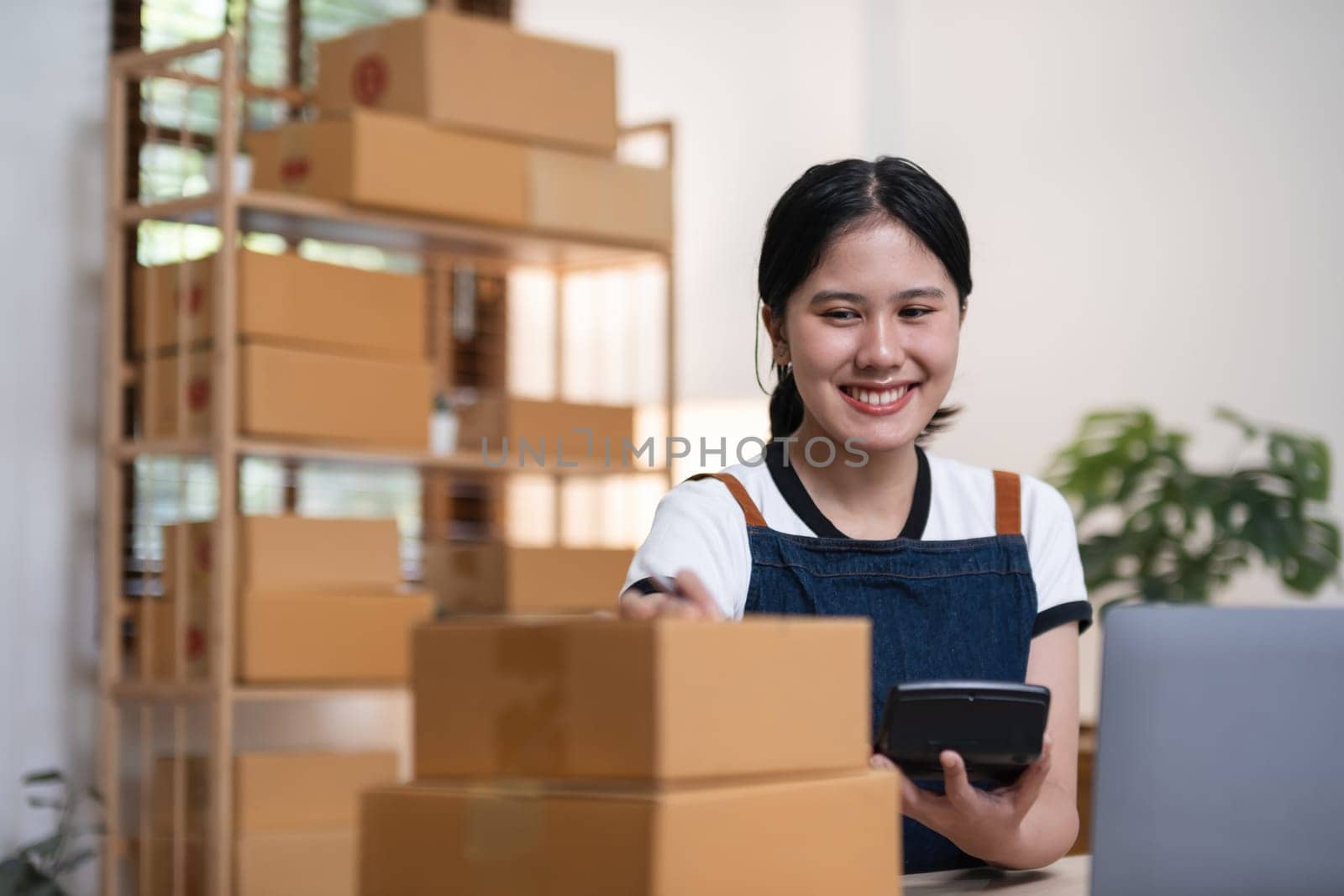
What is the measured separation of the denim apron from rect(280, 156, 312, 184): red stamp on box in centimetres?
192

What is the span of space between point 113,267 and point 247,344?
39 cm

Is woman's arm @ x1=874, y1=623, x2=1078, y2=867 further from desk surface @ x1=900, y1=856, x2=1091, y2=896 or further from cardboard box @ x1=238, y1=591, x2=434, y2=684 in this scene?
cardboard box @ x1=238, y1=591, x2=434, y2=684

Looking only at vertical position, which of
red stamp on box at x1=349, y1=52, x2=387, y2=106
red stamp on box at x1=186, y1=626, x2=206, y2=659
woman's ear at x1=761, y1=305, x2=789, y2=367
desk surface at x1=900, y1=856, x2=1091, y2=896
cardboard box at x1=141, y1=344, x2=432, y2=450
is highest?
red stamp on box at x1=349, y1=52, x2=387, y2=106

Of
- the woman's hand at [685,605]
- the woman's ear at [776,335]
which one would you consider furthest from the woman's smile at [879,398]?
the woman's hand at [685,605]

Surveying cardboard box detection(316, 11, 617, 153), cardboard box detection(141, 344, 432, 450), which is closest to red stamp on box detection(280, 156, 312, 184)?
cardboard box detection(316, 11, 617, 153)

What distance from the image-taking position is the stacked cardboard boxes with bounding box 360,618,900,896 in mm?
815

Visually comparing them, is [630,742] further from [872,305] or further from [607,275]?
[607,275]

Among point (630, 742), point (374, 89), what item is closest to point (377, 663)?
point (374, 89)

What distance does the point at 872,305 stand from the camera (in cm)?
135

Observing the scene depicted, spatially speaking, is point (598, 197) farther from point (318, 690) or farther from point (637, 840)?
point (637, 840)

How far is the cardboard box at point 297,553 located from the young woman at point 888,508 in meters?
1.66

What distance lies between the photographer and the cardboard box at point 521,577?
334cm

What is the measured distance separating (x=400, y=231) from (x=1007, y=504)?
1.98 m

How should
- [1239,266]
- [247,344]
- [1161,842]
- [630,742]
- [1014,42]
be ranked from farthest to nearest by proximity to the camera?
[1014,42] < [1239,266] < [247,344] < [1161,842] < [630,742]
